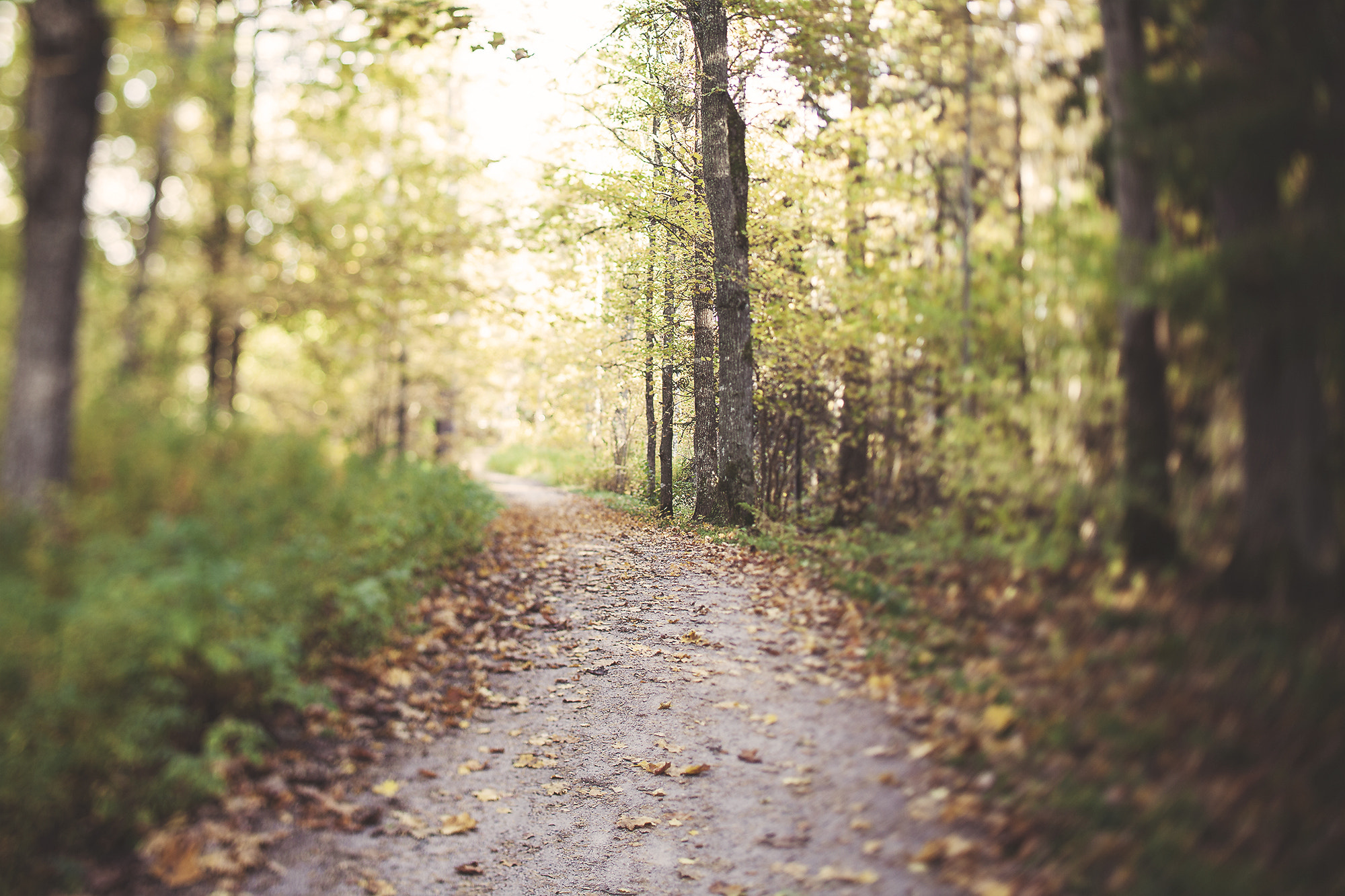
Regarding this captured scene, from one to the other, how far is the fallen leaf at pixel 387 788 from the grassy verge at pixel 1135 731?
134 inches

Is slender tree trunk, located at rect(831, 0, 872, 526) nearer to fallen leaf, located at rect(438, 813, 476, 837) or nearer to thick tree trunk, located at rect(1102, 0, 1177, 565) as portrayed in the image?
thick tree trunk, located at rect(1102, 0, 1177, 565)

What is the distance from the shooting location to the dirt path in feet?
14.0

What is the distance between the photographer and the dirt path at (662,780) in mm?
4266

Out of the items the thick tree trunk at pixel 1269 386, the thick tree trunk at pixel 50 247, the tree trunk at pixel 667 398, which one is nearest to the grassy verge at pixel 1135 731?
the thick tree trunk at pixel 1269 386

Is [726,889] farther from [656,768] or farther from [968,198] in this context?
[968,198]

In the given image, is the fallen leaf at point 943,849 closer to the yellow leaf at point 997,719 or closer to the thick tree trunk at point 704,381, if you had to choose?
the yellow leaf at point 997,719

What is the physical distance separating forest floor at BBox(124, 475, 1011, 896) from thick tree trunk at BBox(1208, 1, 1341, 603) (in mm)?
1875

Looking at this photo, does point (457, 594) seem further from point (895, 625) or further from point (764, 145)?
point (764, 145)

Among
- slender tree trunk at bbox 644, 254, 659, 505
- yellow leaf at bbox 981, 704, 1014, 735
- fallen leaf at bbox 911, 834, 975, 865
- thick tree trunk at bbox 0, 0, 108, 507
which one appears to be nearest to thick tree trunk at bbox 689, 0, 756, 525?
slender tree trunk at bbox 644, 254, 659, 505

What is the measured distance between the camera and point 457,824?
502 centimetres

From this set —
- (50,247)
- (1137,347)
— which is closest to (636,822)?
(1137,347)

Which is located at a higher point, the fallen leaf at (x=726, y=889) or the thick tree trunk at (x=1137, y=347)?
the thick tree trunk at (x=1137, y=347)

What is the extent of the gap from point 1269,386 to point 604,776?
15.8 feet

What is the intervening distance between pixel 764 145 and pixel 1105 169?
399 inches
